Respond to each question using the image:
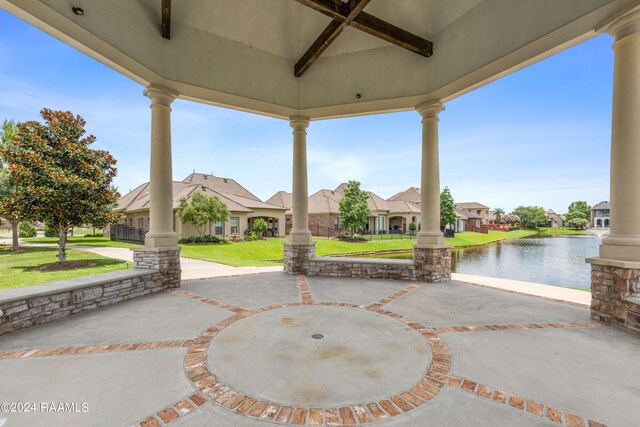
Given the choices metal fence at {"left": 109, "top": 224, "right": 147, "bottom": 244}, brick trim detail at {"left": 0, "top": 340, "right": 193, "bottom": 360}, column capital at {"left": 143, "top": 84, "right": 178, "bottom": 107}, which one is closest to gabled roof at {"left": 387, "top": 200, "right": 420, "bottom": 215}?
metal fence at {"left": 109, "top": 224, "right": 147, "bottom": 244}

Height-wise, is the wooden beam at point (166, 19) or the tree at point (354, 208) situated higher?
the wooden beam at point (166, 19)

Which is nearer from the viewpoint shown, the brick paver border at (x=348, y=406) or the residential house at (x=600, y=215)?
the brick paver border at (x=348, y=406)

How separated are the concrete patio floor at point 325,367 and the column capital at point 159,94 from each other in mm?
4694

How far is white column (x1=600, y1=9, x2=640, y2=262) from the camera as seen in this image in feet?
13.1

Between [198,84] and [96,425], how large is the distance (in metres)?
6.61

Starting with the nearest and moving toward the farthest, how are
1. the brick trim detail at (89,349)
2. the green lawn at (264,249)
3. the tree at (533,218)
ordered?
the brick trim detail at (89,349) → the green lawn at (264,249) → the tree at (533,218)

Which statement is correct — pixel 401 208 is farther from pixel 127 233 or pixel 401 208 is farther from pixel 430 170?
pixel 127 233

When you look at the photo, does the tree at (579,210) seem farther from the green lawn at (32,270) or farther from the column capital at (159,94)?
the green lawn at (32,270)

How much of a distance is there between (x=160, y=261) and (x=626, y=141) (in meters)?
9.05

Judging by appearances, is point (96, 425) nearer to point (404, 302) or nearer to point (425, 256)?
point (404, 302)

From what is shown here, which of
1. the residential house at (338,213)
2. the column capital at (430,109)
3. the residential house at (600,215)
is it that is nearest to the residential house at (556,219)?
the residential house at (600,215)

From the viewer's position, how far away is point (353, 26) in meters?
5.57

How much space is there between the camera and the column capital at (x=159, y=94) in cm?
618

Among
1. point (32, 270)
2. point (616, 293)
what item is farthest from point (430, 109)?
point (32, 270)
